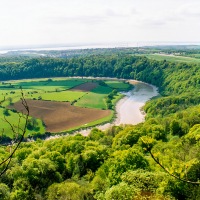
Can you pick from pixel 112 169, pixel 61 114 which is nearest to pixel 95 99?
pixel 61 114

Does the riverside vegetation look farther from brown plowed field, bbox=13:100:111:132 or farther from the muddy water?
brown plowed field, bbox=13:100:111:132

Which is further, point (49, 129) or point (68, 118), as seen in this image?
point (68, 118)

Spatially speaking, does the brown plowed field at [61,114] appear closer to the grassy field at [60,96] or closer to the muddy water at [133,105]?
the muddy water at [133,105]

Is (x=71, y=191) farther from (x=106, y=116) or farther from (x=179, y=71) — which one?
(x=179, y=71)

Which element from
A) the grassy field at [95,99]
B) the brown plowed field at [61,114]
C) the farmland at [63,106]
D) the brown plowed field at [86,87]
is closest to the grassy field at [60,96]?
the farmland at [63,106]

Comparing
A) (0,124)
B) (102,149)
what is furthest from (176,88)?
(102,149)

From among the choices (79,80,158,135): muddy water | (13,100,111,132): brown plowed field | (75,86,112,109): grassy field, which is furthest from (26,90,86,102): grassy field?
(79,80,158,135): muddy water

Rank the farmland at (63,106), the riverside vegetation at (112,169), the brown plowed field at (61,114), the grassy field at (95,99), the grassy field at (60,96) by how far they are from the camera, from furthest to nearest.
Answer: the grassy field at (60,96) → the grassy field at (95,99) → the brown plowed field at (61,114) → the farmland at (63,106) → the riverside vegetation at (112,169)
